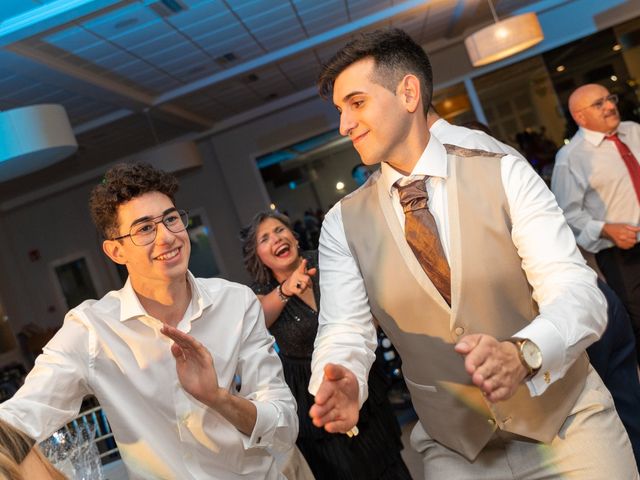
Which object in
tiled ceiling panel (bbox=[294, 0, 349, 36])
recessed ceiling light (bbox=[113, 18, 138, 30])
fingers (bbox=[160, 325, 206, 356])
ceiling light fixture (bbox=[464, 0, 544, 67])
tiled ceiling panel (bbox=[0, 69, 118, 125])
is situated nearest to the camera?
fingers (bbox=[160, 325, 206, 356])

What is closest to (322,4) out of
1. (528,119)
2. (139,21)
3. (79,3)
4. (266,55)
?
(266,55)

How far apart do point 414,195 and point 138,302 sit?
86 centimetres

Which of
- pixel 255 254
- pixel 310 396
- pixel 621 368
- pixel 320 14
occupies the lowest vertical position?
pixel 621 368

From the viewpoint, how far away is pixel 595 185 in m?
4.08

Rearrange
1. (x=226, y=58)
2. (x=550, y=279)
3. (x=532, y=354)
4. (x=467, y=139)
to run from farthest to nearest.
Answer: (x=226, y=58) < (x=467, y=139) < (x=550, y=279) < (x=532, y=354)

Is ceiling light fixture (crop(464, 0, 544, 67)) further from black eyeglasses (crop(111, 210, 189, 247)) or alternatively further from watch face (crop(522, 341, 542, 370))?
watch face (crop(522, 341, 542, 370))

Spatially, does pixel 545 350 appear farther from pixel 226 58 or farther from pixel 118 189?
pixel 226 58

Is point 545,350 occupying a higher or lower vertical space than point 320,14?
lower

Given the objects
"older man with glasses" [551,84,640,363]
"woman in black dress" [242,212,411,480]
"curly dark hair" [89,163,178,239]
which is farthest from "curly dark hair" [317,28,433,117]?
"older man with glasses" [551,84,640,363]

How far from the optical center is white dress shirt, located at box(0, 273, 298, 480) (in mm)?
1888

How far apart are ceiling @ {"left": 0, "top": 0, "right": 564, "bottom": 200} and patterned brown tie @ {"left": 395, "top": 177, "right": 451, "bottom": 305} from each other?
3906mm

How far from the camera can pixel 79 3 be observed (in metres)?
4.80

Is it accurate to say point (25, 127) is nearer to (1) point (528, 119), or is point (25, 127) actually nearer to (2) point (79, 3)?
(2) point (79, 3)

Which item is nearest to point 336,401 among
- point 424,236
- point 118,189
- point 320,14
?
point 424,236
